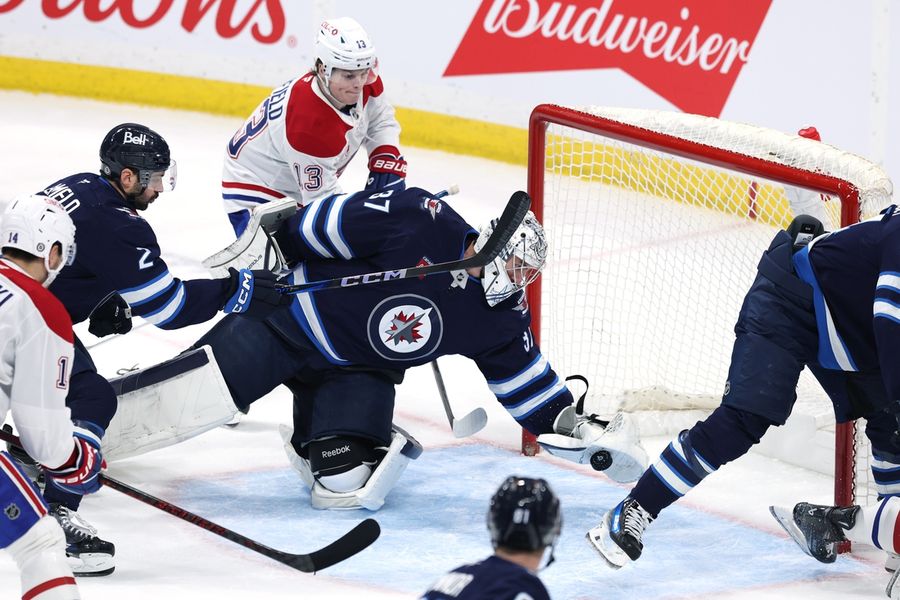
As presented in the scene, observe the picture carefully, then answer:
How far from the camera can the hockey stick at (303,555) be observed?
127 inches

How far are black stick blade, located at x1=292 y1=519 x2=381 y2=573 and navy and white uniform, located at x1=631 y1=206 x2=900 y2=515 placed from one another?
654mm

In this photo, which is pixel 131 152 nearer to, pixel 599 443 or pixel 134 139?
pixel 134 139

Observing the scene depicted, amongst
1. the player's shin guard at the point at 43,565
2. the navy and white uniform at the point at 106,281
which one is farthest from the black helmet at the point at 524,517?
the navy and white uniform at the point at 106,281

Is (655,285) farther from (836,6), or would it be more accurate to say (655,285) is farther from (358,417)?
(836,6)

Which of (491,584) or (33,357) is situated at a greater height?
(491,584)

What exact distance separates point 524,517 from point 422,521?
69.8 inches

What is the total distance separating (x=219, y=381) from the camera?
154 inches

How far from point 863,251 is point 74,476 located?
5.62 feet

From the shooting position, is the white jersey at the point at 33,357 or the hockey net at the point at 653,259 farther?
the hockey net at the point at 653,259

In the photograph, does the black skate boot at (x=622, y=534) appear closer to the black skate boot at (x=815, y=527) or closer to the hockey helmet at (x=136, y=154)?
the black skate boot at (x=815, y=527)

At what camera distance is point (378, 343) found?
12.8 feet

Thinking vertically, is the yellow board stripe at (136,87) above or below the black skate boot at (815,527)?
above

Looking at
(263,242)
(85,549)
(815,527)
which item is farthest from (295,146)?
(815,527)

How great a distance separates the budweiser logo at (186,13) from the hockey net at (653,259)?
2.52 meters
